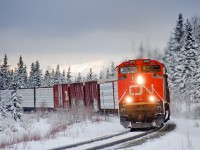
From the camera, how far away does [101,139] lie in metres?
12.5

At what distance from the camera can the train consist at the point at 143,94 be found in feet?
49.0

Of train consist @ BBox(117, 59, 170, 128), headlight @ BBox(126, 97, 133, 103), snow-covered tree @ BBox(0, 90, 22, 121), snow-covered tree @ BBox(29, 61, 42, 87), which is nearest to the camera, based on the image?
train consist @ BBox(117, 59, 170, 128)

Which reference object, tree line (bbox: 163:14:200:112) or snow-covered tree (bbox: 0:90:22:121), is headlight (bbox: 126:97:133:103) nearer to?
snow-covered tree (bbox: 0:90:22:121)

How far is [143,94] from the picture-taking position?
15.2 metres

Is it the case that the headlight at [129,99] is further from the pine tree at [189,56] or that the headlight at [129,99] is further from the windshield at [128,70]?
the pine tree at [189,56]

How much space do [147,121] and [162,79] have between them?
2239 millimetres

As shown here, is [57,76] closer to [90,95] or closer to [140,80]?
[90,95]

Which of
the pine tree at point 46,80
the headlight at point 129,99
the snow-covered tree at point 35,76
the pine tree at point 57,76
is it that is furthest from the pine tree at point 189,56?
the pine tree at point 46,80

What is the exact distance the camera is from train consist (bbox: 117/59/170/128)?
588 inches

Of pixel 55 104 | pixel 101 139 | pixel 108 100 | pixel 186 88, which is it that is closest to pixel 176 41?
pixel 186 88

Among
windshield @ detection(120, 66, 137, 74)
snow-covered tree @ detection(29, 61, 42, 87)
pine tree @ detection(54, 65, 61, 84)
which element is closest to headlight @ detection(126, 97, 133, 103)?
windshield @ detection(120, 66, 137, 74)

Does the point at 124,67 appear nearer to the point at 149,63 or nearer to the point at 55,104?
the point at 149,63

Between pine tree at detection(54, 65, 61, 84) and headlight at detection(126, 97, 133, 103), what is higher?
pine tree at detection(54, 65, 61, 84)

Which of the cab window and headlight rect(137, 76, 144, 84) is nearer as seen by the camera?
headlight rect(137, 76, 144, 84)
